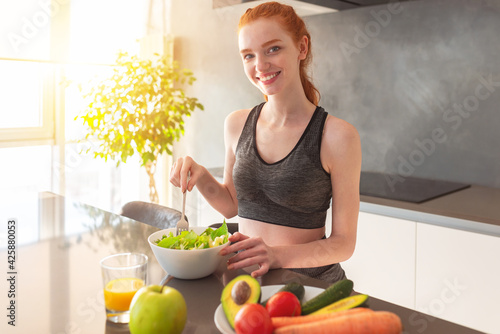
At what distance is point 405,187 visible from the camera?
2.48m

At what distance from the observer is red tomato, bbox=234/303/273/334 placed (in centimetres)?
73

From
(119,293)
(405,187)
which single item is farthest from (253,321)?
(405,187)

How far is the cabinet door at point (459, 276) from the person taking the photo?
1867mm

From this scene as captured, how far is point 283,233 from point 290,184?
161 millimetres

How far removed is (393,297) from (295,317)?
5.01 feet

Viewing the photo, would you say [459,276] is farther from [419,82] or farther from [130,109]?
[130,109]

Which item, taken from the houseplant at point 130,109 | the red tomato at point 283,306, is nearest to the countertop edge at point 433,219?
the red tomato at point 283,306

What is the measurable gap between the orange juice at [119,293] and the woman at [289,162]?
0.45 m

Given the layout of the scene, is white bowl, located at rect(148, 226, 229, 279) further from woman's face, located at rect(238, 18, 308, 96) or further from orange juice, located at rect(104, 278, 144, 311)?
woman's face, located at rect(238, 18, 308, 96)

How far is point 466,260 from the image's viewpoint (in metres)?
1.92

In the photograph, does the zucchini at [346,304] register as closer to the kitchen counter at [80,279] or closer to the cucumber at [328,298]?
the cucumber at [328,298]

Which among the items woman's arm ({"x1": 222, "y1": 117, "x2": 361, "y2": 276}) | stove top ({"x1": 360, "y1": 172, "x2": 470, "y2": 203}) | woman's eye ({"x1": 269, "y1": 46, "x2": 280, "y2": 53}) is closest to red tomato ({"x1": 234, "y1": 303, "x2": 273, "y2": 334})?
woman's arm ({"x1": 222, "y1": 117, "x2": 361, "y2": 276})

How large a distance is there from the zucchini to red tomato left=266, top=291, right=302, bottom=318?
41mm

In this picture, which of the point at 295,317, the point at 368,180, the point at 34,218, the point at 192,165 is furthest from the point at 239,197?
the point at 368,180
